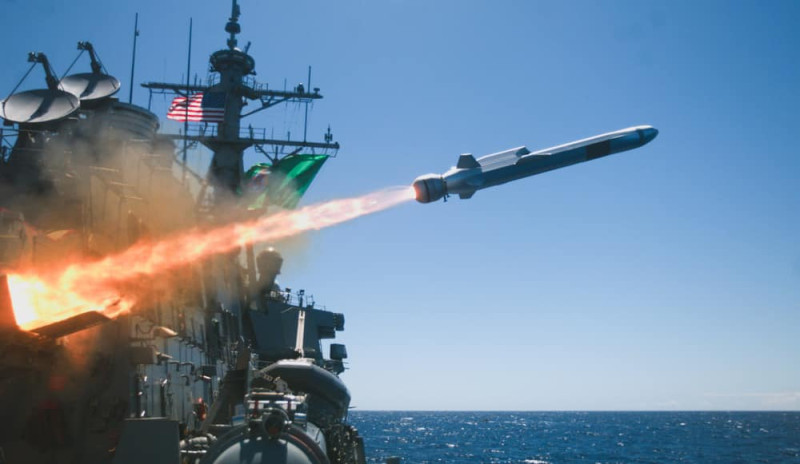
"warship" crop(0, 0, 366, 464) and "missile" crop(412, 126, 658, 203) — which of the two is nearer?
"warship" crop(0, 0, 366, 464)

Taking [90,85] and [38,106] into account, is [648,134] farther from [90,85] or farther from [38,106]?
[38,106]

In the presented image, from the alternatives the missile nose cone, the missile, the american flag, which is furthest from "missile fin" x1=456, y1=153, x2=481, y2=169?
the american flag

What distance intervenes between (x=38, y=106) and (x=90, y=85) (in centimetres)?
312

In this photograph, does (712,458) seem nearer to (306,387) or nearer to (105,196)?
(306,387)

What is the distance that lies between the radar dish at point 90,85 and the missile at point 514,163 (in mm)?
7879

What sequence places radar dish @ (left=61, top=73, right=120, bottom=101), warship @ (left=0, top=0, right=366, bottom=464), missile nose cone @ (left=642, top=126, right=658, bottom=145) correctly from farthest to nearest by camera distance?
missile nose cone @ (left=642, top=126, right=658, bottom=145)
radar dish @ (left=61, top=73, right=120, bottom=101)
warship @ (left=0, top=0, right=366, bottom=464)

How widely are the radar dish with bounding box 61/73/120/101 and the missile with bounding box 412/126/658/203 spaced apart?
7879mm

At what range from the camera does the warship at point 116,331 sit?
10438 mm

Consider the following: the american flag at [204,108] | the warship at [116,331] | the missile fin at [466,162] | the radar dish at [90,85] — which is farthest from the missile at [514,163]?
the american flag at [204,108]

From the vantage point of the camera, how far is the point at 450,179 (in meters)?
19.1

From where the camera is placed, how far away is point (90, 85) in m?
17.5

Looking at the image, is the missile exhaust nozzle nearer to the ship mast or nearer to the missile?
the missile

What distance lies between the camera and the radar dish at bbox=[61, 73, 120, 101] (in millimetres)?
17234

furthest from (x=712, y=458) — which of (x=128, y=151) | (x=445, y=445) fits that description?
(x=128, y=151)
